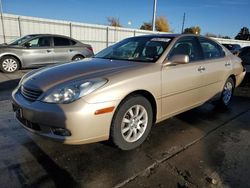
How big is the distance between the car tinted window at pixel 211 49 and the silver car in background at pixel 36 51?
661 centimetres

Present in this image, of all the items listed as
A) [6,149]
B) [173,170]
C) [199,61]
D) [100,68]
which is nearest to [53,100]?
[100,68]

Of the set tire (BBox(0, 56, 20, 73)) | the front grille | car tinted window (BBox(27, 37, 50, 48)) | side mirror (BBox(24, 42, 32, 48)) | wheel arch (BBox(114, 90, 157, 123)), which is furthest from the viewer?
car tinted window (BBox(27, 37, 50, 48))

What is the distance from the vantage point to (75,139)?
2553mm

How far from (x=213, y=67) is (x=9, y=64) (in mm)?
7426

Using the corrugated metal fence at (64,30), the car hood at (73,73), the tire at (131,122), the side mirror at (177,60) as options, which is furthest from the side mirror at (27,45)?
the tire at (131,122)

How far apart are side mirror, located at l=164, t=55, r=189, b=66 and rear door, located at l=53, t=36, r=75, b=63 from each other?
7139 mm

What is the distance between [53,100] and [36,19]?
1309 centimetres

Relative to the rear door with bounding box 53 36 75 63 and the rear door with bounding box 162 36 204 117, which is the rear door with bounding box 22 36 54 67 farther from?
the rear door with bounding box 162 36 204 117

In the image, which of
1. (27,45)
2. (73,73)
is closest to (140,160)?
(73,73)

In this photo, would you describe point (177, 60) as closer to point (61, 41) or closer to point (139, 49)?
point (139, 49)

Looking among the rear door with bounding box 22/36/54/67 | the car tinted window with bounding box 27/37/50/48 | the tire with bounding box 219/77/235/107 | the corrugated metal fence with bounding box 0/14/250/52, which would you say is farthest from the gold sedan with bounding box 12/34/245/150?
the corrugated metal fence with bounding box 0/14/250/52

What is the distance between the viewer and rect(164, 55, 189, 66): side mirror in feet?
10.7

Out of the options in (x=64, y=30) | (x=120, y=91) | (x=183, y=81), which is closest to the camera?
(x=120, y=91)

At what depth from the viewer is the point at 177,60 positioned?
328 cm
